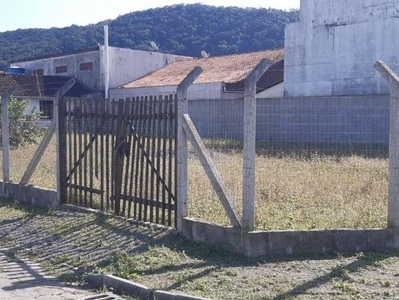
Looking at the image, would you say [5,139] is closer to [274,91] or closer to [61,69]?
[274,91]

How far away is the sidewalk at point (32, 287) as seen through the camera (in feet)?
19.1

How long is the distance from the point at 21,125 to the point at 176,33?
56436 mm

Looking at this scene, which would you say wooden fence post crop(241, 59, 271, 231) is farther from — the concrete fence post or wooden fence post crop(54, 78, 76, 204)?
wooden fence post crop(54, 78, 76, 204)

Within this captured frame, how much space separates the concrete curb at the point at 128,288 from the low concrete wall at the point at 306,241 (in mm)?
1350

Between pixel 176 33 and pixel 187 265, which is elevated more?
pixel 176 33

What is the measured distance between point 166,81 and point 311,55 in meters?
11.3

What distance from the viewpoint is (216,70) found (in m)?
36.1

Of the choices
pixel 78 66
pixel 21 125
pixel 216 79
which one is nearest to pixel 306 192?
pixel 21 125

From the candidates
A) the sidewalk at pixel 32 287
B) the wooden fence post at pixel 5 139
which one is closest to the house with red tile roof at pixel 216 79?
the wooden fence post at pixel 5 139

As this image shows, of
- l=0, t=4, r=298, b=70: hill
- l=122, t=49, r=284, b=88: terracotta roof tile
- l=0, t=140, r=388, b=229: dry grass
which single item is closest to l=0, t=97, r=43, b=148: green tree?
l=0, t=140, r=388, b=229: dry grass

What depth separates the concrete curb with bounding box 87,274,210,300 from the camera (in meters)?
5.56

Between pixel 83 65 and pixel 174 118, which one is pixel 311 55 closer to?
pixel 83 65

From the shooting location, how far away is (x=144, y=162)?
28.1 feet

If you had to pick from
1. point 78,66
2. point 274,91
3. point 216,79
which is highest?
point 78,66
